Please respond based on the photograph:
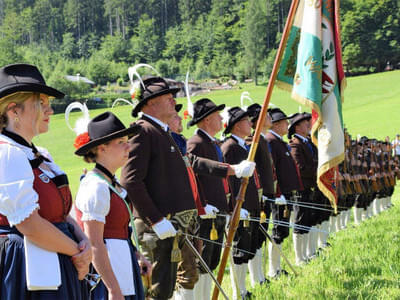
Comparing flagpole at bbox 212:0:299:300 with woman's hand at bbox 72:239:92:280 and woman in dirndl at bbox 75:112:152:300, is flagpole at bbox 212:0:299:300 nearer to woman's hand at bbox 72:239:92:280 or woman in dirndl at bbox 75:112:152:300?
woman in dirndl at bbox 75:112:152:300

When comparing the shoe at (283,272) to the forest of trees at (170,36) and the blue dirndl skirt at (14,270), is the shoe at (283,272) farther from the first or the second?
the forest of trees at (170,36)

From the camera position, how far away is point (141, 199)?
461 centimetres

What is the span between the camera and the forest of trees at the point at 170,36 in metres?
92.7

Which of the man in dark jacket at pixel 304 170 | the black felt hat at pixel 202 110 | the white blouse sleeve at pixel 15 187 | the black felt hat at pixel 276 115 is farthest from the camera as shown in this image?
the man in dark jacket at pixel 304 170

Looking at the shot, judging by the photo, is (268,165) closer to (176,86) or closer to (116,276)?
(176,86)

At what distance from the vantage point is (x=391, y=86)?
5894 cm

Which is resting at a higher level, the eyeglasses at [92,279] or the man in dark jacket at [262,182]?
the eyeglasses at [92,279]

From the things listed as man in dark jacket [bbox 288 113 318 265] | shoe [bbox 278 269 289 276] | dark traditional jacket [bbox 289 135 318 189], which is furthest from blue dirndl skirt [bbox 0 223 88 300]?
dark traditional jacket [bbox 289 135 318 189]

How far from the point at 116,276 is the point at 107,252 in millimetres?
214

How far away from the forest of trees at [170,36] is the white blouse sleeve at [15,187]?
7757cm

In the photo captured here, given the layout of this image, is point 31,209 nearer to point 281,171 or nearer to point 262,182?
point 262,182

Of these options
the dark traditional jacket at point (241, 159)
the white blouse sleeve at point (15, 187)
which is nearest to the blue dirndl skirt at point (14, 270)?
the white blouse sleeve at point (15, 187)

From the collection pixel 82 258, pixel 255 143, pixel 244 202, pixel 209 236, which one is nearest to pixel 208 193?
pixel 209 236

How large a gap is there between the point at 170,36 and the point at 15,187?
14940 cm
